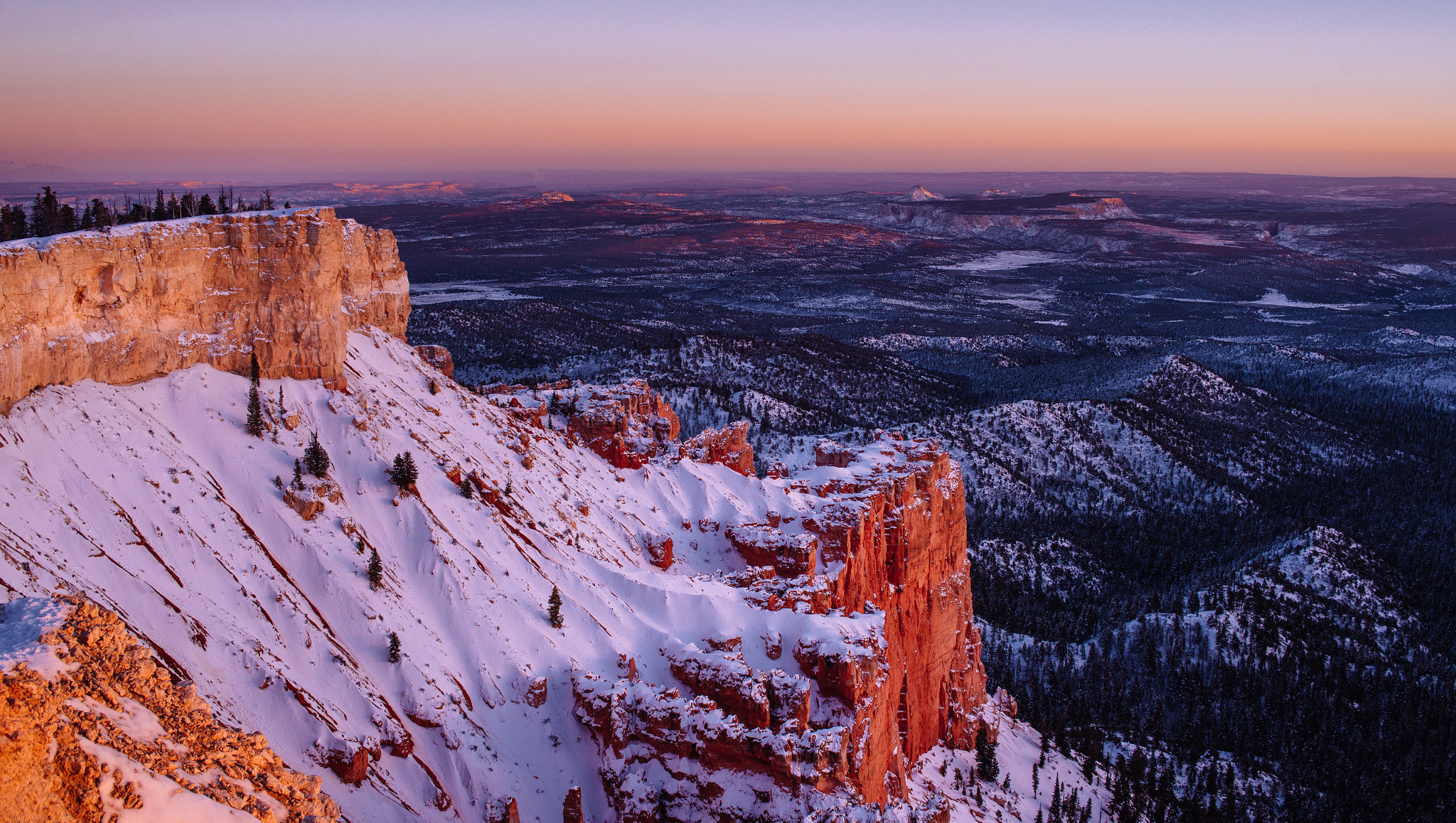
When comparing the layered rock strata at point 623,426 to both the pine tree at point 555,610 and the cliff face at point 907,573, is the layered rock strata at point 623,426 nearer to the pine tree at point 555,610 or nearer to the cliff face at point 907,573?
the cliff face at point 907,573

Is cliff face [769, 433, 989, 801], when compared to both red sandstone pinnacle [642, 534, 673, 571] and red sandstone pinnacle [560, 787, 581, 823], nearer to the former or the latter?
red sandstone pinnacle [642, 534, 673, 571]

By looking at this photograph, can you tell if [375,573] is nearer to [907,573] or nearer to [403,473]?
[403,473]

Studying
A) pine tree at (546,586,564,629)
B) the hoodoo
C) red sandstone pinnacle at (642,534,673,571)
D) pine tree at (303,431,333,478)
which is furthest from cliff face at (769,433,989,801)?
pine tree at (303,431,333,478)

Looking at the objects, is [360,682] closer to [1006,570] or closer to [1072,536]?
[1006,570]

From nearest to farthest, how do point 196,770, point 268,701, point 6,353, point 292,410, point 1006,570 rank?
point 196,770 → point 268,701 → point 6,353 → point 292,410 → point 1006,570

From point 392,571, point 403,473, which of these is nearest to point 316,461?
point 403,473

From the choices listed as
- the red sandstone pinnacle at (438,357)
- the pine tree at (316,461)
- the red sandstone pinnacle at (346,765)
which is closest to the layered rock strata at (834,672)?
the red sandstone pinnacle at (346,765)

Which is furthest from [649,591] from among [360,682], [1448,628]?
[1448,628]
